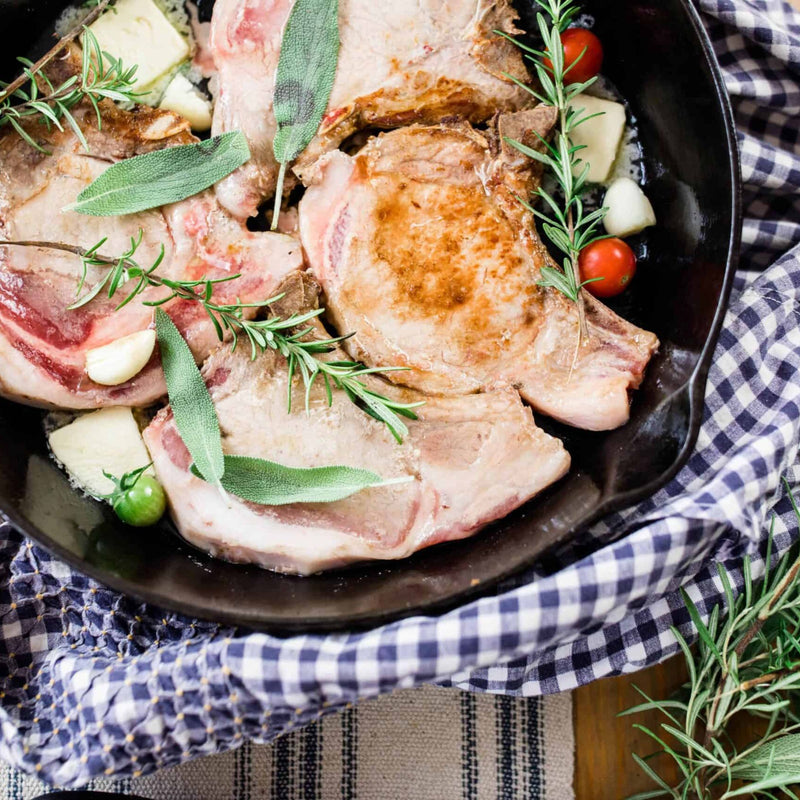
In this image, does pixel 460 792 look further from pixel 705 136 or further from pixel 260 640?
pixel 705 136

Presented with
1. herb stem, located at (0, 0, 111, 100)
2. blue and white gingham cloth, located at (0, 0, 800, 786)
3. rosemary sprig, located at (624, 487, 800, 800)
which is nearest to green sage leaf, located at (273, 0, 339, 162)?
herb stem, located at (0, 0, 111, 100)

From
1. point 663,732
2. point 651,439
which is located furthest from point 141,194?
point 663,732

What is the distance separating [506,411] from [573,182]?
1.94ft

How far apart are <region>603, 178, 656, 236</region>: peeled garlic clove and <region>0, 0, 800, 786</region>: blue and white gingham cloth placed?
32 cm

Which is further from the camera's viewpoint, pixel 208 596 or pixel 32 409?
pixel 32 409

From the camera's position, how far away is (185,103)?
7.59 feet

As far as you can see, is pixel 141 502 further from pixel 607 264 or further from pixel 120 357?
pixel 607 264

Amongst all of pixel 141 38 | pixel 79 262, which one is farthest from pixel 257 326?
pixel 141 38

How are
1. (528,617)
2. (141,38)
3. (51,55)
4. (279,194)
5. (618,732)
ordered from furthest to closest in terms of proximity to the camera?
1. (618,732)
2. (141,38)
3. (279,194)
4. (51,55)
5. (528,617)

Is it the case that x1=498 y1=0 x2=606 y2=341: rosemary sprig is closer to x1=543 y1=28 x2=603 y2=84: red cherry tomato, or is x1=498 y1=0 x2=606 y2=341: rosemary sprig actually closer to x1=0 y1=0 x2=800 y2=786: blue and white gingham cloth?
x1=543 y1=28 x2=603 y2=84: red cherry tomato

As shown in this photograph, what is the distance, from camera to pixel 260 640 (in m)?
1.95

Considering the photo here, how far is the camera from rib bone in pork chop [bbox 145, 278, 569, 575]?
2.08m

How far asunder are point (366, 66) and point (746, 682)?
5.88 ft

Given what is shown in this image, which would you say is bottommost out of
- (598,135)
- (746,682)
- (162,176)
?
(746,682)
